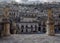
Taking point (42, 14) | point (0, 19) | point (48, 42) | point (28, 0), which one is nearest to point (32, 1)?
point (28, 0)

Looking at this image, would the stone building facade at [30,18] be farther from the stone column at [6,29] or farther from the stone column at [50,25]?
the stone column at [6,29]

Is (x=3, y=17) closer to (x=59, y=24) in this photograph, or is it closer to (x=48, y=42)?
(x=48, y=42)

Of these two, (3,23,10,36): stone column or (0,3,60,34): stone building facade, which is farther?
(0,3,60,34): stone building facade

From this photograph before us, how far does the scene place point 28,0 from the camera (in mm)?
6910

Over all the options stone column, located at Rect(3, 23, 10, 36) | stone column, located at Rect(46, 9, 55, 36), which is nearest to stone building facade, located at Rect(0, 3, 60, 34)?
stone column, located at Rect(46, 9, 55, 36)

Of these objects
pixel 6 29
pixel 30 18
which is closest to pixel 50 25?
pixel 6 29

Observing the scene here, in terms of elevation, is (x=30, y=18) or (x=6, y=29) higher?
(x=6, y=29)

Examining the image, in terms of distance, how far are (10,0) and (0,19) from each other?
892mm

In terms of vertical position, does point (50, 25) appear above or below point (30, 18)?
above

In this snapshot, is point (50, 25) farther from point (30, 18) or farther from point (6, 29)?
point (30, 18)

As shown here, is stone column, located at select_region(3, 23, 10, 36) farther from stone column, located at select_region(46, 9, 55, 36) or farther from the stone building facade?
the stone building facade

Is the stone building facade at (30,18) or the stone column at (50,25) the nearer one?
the stone column at (50,25)

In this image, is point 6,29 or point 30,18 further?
point 30,18

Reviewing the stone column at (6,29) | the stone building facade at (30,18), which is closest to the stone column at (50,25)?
the stone column at (6,29)
